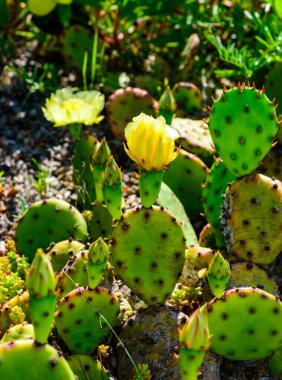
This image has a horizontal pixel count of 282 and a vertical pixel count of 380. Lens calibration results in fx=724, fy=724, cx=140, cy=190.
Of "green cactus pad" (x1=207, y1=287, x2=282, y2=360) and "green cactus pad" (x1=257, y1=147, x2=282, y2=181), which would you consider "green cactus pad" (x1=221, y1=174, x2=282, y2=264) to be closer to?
"green cactus pad" (x1=207, y1=287, x2=282, y2=360)

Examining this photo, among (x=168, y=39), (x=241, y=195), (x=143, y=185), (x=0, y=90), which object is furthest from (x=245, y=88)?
(x=0, y=90)

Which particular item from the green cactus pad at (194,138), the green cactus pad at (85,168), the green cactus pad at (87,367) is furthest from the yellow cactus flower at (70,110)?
the green cactus pad at (87,367)

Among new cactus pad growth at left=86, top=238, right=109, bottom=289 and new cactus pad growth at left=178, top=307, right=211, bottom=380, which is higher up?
new cactus pad growth at left=178, top=307, right=211, bottom=380

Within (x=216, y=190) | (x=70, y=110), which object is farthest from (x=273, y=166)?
(x=70, y=110)

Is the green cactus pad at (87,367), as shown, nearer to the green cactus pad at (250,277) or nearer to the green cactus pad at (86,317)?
the green cactus pad at (86,317)

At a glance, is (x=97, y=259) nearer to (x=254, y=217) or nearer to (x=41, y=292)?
(x=41, y=292)

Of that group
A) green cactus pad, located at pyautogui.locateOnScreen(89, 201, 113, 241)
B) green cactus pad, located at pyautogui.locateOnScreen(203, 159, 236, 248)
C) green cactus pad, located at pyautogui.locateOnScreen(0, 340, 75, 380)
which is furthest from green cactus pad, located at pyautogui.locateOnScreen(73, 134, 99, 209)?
green cactus pad, located at pyautogui.locateOnScreen(0, 340, 75, 380)
